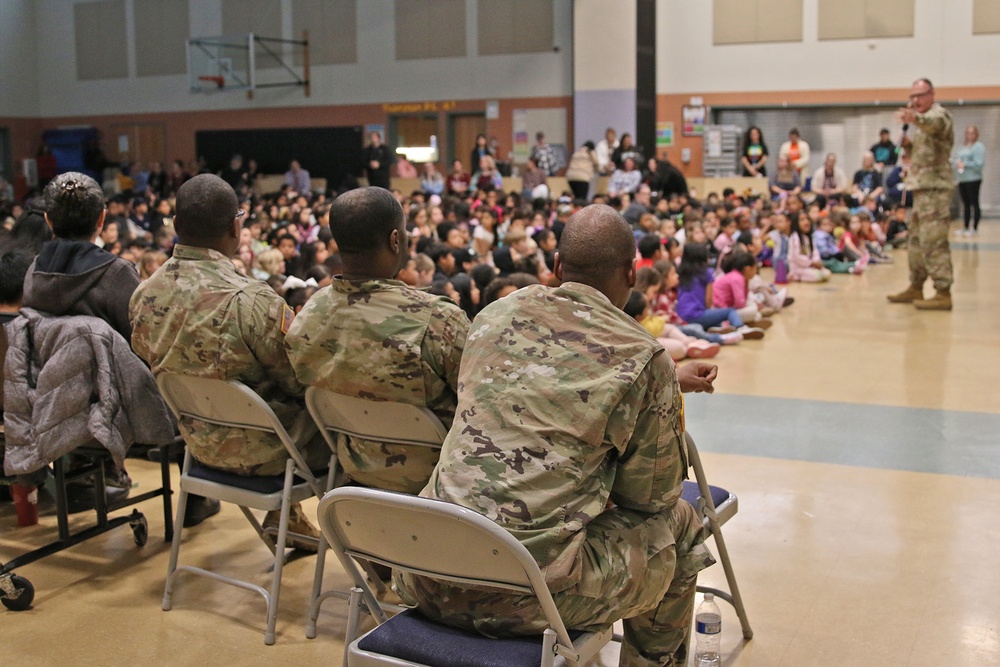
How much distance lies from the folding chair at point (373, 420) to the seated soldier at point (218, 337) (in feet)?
0.93

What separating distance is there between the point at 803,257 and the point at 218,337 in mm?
9187

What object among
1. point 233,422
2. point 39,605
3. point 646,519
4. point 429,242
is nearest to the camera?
point 646,519

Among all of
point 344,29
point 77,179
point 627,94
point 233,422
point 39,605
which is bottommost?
point 39,605

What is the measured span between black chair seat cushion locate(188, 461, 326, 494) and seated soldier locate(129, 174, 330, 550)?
0.02m

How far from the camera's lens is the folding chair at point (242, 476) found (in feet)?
9.78

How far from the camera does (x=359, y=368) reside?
9.00ft

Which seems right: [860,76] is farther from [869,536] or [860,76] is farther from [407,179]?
[869,536]

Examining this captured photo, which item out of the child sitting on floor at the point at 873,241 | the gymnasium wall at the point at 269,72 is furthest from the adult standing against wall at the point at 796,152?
the child sitting on floor at the point at 873,241

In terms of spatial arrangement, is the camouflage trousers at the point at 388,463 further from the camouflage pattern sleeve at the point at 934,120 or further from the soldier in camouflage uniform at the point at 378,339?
the camouflage pattern sleeve at the point at 934,120

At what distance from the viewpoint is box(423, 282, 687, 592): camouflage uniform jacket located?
193 cm

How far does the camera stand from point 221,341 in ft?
10.1

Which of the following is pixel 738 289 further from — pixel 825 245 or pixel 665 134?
pixel 665 134

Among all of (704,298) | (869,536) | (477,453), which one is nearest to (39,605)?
(477,453)

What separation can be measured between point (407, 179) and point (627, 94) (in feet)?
14.8
